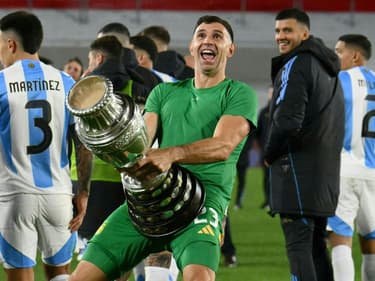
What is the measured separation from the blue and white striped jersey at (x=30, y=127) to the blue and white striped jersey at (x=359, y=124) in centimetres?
265

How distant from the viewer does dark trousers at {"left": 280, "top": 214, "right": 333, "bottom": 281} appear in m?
6.54

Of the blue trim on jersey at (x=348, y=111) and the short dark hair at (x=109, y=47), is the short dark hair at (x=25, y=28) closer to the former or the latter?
the short dark hair at (x=109, y=47)

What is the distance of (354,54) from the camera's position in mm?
8211

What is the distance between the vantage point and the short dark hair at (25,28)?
611cm

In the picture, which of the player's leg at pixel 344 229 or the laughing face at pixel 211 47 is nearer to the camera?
the laughing face at pixel 211 47

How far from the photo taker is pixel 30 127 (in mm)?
5996

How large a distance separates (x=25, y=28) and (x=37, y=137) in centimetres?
67

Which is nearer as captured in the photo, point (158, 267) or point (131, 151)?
point (131, 151)

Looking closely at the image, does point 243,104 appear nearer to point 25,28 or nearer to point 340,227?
point 25,28

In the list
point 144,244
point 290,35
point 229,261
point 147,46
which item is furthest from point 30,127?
point 229,261

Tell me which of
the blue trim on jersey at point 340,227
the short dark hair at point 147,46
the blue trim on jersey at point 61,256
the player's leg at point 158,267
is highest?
the short dark hair at point 147,46

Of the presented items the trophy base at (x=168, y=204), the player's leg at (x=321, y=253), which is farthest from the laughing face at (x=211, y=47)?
the player's leg at (x=321, y=253)

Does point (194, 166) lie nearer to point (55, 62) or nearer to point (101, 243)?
point (101, 243)

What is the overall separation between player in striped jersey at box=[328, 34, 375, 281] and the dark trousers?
80 centimetres
